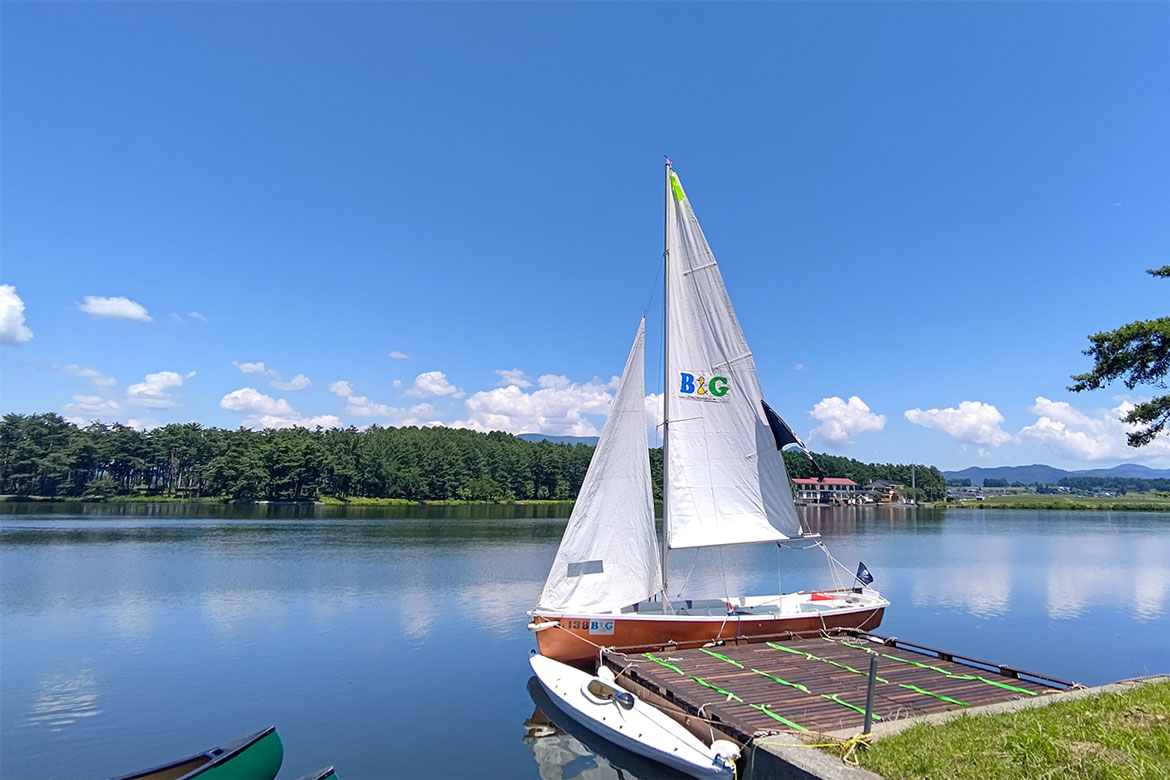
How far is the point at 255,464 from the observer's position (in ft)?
334

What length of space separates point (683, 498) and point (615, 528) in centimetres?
245

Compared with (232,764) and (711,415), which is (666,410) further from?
(232,764)

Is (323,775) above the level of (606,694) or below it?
above

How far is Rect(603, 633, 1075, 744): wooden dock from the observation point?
11.7m

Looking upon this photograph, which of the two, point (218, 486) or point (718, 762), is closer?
point (718, 762)

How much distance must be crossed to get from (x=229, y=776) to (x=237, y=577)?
91.2 feet

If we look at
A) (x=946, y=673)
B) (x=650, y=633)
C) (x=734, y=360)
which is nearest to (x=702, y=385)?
(x=734, y=360)

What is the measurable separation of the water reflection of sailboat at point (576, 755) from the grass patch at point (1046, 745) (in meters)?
5.19

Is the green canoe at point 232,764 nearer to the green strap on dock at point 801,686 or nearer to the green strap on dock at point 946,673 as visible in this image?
the green strap on dock at point 801,686

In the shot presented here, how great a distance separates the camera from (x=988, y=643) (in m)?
24.0

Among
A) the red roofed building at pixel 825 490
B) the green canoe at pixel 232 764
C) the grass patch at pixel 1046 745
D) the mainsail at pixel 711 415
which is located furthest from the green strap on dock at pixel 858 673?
the red roofed building at pixel 825 490

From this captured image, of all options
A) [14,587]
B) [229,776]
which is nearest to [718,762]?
[229,776]

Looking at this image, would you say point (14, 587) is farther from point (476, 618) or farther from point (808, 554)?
point (808, 554)

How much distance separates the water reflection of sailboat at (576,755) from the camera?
12.6 meters
